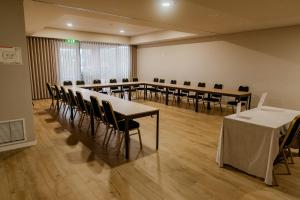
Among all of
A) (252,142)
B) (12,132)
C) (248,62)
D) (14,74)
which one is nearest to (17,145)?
(12,132)

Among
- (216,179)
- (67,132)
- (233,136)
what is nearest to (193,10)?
(233,136)

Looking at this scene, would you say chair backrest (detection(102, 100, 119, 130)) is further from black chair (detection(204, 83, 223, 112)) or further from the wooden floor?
black chair (detection(204, 83, 223, 112))

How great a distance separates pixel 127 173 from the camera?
9.10 feet

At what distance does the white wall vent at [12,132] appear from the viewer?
3.38 m

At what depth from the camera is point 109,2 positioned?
11.8 ft

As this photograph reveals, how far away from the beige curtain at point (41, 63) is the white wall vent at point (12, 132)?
17.0ft

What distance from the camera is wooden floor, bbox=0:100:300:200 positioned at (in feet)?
7.74

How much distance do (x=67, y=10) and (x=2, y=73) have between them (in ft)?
6.27

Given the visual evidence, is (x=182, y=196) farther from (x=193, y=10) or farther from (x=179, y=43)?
(x=179, y=43)

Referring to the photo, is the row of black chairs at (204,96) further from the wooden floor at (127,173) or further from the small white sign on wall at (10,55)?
the small white sign on wall at (10,55)

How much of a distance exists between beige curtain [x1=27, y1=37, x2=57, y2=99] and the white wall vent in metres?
5.17

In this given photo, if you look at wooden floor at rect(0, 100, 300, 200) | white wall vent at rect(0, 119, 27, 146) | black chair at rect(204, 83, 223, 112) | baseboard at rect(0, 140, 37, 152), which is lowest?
wooden floor at rect(0, 100, 300, 200)

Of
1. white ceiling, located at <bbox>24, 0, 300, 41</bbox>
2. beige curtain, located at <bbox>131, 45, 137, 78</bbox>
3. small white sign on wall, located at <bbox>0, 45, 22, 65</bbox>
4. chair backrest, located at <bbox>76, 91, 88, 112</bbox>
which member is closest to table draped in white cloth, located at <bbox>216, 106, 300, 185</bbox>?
white ceiling, located at <bbox>24, 0, 300, 41</bbox>

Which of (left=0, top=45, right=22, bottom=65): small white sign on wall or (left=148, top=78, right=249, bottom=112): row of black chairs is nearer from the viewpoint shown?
(left=0, top=45, right=22, bottom=65): small white sign on wall
